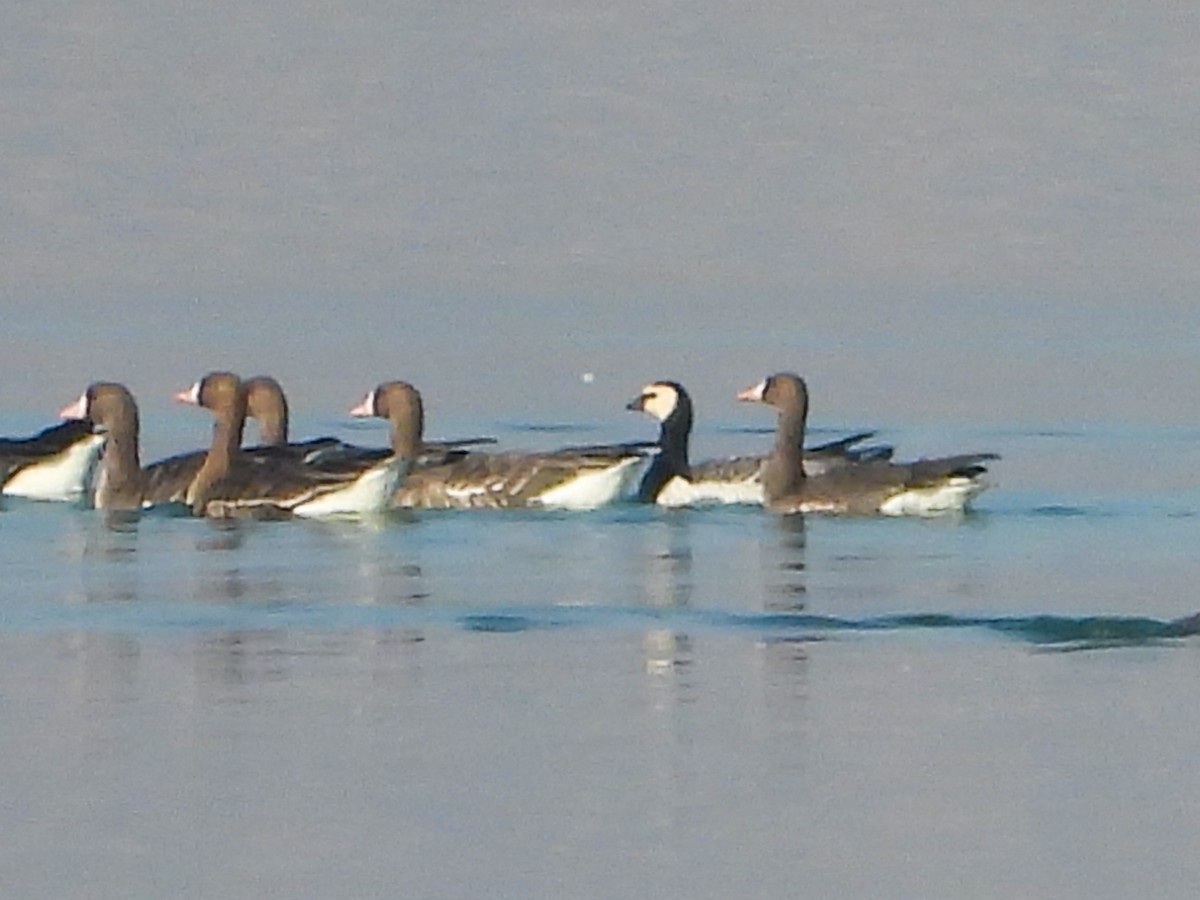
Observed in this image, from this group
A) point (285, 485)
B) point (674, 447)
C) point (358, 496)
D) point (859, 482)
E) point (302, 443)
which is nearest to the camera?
point (358, 496)

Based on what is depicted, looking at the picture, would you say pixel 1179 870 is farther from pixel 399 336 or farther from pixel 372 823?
pixel 399 336

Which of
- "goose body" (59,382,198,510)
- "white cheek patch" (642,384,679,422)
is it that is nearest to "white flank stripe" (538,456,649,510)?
"white cheek patch" (642,384,679,422)

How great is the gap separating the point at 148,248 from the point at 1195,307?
20.7 meters

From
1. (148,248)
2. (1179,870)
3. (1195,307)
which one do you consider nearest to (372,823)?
(1179,870)

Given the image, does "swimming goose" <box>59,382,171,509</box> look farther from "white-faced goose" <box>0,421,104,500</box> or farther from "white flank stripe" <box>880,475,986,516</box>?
"white flank stripe" <box>880,475,986,516</box>

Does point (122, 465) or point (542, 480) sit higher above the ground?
point (122, 465)

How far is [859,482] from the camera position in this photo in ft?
74.4

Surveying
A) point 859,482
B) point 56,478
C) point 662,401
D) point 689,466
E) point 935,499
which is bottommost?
point 935,499

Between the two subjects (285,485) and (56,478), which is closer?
(285,485)

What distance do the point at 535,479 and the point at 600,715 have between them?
832 cm

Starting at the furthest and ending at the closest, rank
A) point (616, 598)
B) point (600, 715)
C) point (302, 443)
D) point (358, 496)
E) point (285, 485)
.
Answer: point (302, 443) → point (285, 485) → point (358, 496) → point (616, 598) → point (600, 715)

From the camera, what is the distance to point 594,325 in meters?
41.5

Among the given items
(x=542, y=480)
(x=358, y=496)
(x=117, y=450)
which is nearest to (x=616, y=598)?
(x=358, y=496)

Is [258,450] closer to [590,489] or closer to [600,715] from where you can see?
[590,489]
